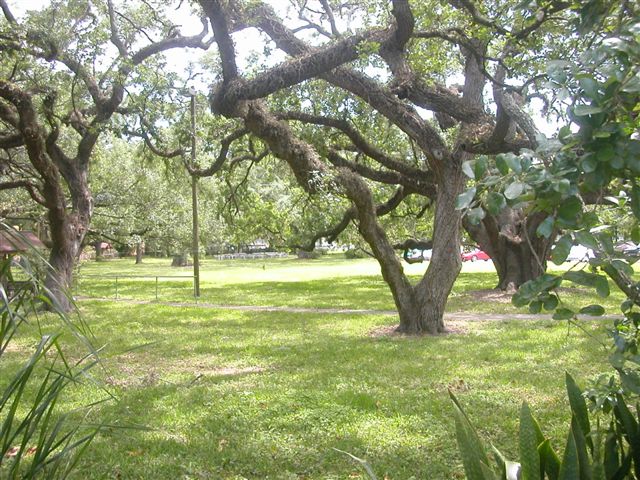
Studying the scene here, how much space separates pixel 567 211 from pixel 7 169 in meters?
18.5

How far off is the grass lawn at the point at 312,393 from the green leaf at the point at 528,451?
142 centimetres

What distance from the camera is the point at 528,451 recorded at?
2.32 meters

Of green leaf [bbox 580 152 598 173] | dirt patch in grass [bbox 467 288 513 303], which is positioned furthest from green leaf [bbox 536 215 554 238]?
dirt patch in grass [bbox 467 288 513 303]

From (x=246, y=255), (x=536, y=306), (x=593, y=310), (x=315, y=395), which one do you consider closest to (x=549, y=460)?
(x=593, y=310)

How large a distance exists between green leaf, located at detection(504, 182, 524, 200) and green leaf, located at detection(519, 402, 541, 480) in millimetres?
1080

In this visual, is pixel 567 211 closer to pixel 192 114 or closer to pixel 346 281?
pixel 192 114

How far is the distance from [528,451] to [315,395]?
462cm

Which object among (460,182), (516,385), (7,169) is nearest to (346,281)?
(7,169)

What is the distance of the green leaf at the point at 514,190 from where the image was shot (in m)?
1.62

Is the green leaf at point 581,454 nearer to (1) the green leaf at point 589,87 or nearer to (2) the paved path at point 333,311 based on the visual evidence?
(1) the green leaf at point 589,87

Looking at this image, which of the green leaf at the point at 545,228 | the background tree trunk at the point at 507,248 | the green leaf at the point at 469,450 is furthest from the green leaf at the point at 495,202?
the background tree trunk at the point at 507,248

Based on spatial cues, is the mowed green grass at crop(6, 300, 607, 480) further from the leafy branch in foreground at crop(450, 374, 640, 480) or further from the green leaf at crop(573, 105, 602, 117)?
the green leaf at crop(573, 105, 602, 117)

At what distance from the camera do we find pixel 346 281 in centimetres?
2616

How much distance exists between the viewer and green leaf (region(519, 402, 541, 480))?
2305 mm
